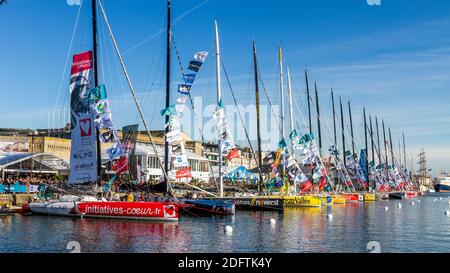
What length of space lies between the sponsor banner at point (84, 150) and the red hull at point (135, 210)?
2645 mm

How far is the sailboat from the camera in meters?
39.8

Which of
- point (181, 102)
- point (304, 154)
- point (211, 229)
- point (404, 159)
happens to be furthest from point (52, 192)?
point (404, 159)

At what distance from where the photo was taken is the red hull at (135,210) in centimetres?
3919

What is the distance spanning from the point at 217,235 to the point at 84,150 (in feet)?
51.3

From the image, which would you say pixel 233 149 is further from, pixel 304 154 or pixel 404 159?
pixel 404 159

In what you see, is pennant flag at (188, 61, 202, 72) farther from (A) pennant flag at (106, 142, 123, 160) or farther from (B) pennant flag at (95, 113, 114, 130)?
(A) pennant flag at (106, 142, 123, 160)

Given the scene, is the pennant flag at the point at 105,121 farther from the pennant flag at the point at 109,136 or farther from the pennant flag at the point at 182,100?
the pennant flag at the point at 182,100

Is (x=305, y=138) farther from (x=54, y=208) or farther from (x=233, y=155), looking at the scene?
(x=54, y=208)

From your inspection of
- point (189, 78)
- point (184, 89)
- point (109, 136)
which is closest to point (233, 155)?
point (184, 89)

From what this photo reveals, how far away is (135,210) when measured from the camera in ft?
130

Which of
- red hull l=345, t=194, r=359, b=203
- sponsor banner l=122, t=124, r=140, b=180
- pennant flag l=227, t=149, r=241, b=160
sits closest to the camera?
pennant flag l=227, t=149, r=241, b=160

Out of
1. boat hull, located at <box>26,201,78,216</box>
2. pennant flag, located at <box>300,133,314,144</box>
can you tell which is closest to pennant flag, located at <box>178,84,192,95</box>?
boat hull, located at <box>26,201,78,216</box>
